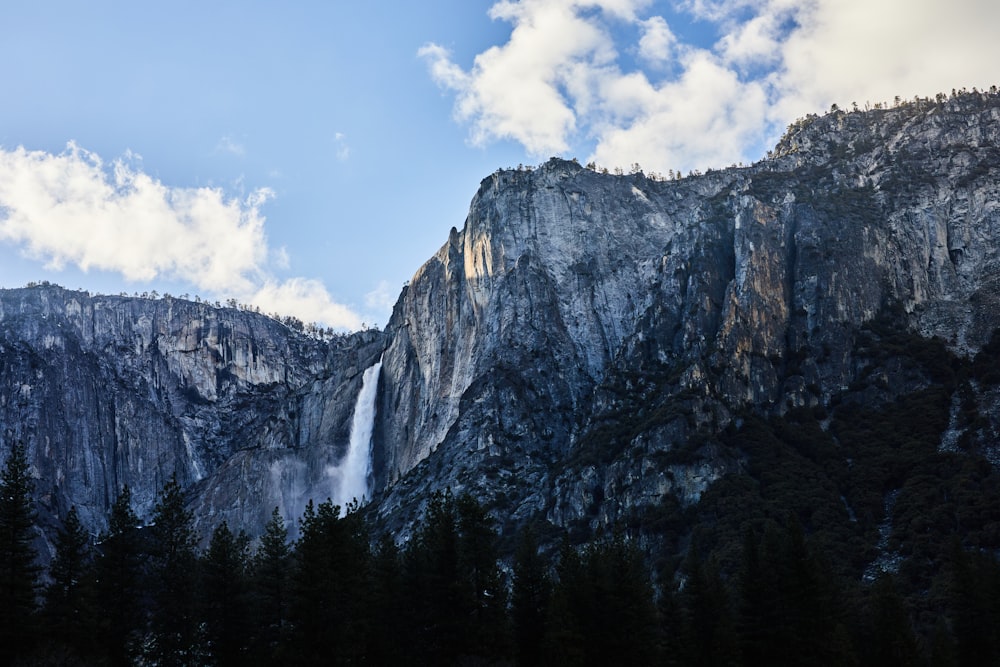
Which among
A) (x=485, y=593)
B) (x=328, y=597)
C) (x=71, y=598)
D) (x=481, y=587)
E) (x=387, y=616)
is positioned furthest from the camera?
(x=485, y=593)

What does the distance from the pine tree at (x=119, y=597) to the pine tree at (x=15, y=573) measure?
441 cm

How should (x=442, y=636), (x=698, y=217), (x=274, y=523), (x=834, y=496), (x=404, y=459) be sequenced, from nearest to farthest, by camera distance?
1. (x=442, y=636)
2. (x=274, y=523)
3. (x=834, y=496)
4. (x=698, y=217)
5. (x=404, y=459)

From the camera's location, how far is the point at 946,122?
18350 centimetres

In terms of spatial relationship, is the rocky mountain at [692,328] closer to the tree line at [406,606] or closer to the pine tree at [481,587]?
the tree line at [406,606]

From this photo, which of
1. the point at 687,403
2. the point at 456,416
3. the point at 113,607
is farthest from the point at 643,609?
the point at 456,416

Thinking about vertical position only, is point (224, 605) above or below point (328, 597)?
above

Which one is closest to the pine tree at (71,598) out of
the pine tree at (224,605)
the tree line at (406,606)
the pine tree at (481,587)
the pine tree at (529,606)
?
the tree line at (406,606)

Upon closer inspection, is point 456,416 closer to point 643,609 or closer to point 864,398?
point 864,398

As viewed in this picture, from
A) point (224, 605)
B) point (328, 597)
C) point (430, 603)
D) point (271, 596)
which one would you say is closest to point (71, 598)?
point (224, 605)

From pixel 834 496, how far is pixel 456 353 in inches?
3251

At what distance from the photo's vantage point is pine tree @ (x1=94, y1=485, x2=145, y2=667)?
63.8 meters

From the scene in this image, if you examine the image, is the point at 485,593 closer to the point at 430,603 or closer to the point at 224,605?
the point at 430,603

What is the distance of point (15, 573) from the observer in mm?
58906

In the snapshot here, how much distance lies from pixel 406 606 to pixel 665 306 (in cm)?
10105
